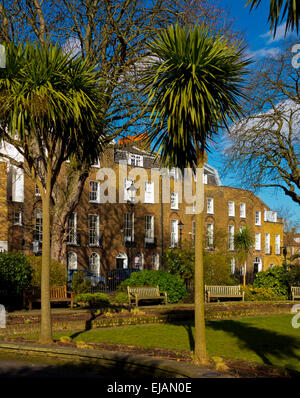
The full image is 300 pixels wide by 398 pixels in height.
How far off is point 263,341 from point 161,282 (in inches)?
420

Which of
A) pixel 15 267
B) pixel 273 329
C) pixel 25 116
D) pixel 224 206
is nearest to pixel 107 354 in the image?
pixel 25 116

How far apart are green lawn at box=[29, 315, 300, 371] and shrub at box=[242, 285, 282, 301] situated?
9989 mm

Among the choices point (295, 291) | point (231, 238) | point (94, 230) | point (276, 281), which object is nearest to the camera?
point (295, 291)

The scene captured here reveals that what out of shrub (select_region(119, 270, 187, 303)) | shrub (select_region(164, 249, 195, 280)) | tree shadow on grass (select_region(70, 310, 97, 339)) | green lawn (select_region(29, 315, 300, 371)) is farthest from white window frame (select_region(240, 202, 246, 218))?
tree shadow on grass (select_region(70, 310, 97, 339))

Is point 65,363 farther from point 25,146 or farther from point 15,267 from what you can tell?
point 15,267

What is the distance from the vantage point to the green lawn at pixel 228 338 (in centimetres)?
1104

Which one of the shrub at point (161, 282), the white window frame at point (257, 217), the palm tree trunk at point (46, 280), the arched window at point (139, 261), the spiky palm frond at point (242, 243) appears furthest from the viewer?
the white window frame at point (257, 217)

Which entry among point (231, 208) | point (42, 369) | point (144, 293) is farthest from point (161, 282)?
point (231, 208)

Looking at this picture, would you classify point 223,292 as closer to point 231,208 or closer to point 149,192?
point 149,192

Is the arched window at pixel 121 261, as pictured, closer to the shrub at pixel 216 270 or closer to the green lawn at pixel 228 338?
the shrub at pixel 216 270

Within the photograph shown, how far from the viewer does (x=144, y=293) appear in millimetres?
22250

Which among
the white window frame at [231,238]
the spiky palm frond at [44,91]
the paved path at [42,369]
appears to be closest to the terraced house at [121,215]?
the white window frame at [231,238]

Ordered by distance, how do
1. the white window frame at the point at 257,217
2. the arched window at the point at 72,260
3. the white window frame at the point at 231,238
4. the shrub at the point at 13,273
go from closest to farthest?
the shrub at the point at 13,273, the arched window at the point at 72,260, the white window frame at the point at 231,238, the white window frame at the point at 257,217
